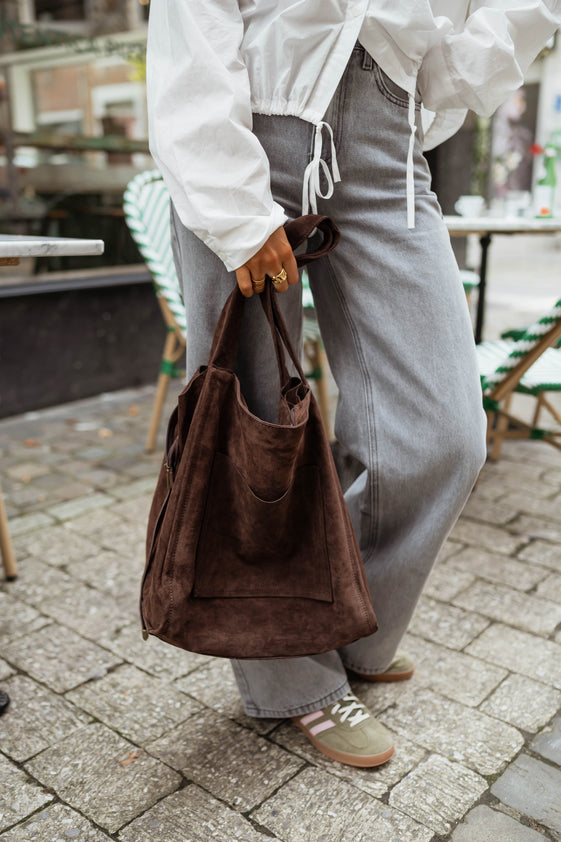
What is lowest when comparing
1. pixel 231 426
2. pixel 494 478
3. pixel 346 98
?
pixel 494 478

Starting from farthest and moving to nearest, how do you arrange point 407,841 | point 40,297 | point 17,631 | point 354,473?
point 40,297
point 17,631
point 354,473
point 407,841

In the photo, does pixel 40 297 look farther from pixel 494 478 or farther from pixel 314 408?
pixel 314 408

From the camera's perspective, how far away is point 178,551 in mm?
1391

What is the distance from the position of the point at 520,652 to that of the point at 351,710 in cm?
59

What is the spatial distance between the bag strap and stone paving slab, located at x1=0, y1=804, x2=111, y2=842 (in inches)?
36.3

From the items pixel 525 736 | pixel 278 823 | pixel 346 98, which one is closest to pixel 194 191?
pixel 346 98

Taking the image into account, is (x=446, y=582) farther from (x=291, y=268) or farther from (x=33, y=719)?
(x=291, y=268)

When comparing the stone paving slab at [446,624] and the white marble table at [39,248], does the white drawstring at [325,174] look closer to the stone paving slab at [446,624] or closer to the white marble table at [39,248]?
the white marble table at [39,248]

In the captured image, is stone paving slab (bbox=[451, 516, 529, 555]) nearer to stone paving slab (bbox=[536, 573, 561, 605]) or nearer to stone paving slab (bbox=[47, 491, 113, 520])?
stone paving slab (bbox=[536, 573, 561, 605])

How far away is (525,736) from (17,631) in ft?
4.48

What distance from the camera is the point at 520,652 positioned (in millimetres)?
2062

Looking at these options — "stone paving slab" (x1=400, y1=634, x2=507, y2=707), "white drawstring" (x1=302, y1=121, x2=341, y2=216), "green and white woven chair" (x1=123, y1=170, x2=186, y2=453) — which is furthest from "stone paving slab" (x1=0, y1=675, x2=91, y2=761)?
"green and white woven chair" (x1=123, y1=170, x2=186, y2=453)

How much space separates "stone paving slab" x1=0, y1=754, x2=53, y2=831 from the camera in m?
1.51

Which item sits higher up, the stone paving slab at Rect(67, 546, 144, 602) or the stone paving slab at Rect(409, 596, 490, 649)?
the stone paving slab at Rect(409, 596, 490, 649)
